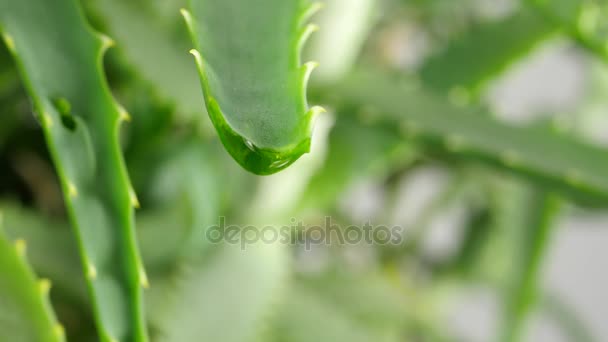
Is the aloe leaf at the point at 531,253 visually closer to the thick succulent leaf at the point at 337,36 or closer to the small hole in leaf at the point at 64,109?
the thick succulent leaf at the point at 337,36

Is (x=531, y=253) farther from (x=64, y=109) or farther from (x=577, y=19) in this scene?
(x=64, y=109)

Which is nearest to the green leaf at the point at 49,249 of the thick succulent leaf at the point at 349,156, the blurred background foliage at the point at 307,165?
the blurred background foliage at the point at 307,165

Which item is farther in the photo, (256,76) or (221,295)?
(221,295)

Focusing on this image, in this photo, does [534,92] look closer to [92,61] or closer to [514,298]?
[514,298]

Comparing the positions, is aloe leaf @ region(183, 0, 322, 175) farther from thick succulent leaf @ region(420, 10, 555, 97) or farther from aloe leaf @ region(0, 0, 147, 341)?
thick succulent leaf @ region(420, 10, 555, 97)

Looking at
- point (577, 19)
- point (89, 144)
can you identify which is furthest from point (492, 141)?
point (89, 144)

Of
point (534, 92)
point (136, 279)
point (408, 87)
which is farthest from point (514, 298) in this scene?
point (534, 92)

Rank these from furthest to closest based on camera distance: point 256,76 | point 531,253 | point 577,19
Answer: point 531,253 < point 577,19 < point 256,76
